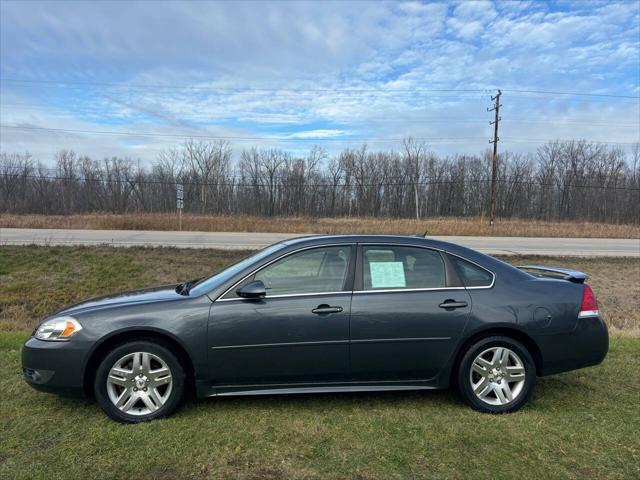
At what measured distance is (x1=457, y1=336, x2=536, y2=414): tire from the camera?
383cm

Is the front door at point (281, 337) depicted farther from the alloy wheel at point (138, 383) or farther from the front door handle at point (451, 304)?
the front door handle at point (451, 304)

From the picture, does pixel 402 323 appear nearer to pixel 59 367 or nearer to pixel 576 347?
pixel 576 347

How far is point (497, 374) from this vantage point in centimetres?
385

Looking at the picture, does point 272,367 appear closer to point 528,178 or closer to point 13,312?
point 13,312

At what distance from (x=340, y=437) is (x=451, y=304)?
1.43m

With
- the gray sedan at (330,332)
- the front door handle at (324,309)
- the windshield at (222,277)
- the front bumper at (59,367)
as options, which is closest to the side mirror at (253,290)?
the gray sedan at (330,332)

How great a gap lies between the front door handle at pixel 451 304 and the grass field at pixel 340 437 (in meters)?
0.89

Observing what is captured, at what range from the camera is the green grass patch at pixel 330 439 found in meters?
2.94

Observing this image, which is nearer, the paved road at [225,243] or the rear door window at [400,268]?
the rear door window at [400,268]

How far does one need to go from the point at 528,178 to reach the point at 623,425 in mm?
66431

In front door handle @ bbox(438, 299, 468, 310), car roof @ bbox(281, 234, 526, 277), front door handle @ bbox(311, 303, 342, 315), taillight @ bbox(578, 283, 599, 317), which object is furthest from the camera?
car roof @ bbox(281, 234, 526, 277)

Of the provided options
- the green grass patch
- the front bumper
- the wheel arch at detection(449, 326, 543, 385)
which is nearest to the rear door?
the wheel arch at detection(449, 326, 543, 385)

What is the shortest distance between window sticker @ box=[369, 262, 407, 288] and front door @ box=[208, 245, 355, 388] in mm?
283

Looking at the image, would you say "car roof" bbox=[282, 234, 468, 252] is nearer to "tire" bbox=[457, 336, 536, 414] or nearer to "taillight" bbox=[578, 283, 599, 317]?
"tire" bbox=[457, 336, 536, 414]
